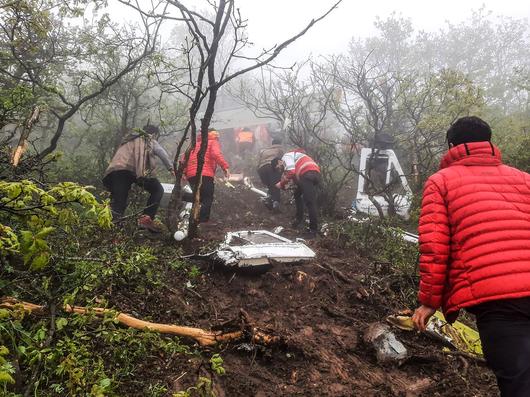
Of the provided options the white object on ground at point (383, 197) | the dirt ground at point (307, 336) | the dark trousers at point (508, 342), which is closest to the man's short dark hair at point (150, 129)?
the dirt ground at point (307, 336)

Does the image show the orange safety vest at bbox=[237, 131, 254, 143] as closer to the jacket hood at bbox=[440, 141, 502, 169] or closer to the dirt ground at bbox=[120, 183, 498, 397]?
the dirt ground at bbox=[120, 183, 498, 397]

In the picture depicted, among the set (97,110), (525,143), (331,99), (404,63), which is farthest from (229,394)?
(404,63)

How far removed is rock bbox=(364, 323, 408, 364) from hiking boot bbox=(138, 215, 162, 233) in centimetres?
299

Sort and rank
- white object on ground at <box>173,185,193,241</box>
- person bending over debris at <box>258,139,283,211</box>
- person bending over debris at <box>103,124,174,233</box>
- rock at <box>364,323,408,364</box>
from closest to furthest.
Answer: rock at <box>364,323,408,364</box> < white object on ground at <box>173,185,193,241</box> < person bending over debris at <box>103,124,174,233</box> < person bending over debris at <box>258,139,283,211</box>

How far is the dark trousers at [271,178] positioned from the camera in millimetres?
7973

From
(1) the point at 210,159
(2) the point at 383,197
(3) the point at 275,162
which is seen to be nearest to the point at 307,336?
(1) the point at 210,159

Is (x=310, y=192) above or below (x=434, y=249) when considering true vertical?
below

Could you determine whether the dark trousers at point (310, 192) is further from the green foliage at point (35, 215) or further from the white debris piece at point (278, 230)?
the green foliage at point (35, 215)

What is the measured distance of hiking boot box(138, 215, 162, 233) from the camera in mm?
4801

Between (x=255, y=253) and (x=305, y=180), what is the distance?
95.9 inches

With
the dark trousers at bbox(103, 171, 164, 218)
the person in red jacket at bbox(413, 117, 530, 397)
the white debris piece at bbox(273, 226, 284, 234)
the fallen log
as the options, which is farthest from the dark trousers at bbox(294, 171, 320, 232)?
the person in red jacket at bbox(413, 117, 530, 397)

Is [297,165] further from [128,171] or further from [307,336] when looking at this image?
[307,336]

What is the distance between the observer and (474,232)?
1.79 metres

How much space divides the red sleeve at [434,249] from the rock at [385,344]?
1.03 m
